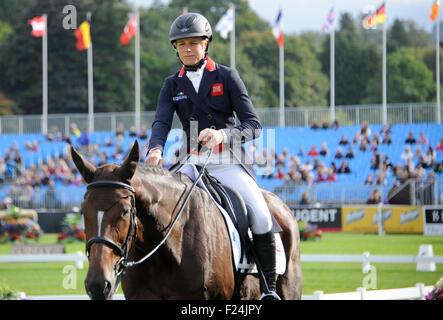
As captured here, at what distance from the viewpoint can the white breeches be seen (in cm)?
544

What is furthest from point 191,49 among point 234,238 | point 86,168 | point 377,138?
point 377,138

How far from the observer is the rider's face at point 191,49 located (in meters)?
5.45

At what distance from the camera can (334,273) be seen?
50.4ft

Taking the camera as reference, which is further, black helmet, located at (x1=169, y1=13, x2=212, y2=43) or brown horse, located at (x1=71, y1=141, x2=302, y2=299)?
black helmet, located at (x1=169, y1=13, x2=212, y2=43)

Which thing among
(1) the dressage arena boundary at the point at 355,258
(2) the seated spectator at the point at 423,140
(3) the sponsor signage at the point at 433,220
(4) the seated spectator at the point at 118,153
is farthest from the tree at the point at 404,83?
(1) the dressage arena boundary at the point at 355,258

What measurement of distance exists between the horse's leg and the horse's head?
2.07m

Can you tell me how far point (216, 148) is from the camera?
5605 mm

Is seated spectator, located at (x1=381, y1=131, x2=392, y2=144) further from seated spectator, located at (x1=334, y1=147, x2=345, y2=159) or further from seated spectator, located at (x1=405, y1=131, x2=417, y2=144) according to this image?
seated spectator, located at (x1=334, y1=147, x2=345, y2=159)

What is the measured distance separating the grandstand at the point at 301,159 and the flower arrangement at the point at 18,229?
5.37 metres

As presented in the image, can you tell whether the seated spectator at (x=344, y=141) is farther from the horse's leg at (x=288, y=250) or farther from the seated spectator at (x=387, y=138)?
the horse's leg at (x=288, y=250)

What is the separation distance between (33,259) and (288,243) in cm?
1007

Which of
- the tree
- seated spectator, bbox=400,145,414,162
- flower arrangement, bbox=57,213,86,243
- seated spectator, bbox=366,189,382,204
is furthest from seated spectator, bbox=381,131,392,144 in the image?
the tree

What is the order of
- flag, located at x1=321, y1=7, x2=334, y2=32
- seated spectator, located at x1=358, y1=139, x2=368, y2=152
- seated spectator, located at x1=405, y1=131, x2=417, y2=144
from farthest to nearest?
flag, located at x1=321, y1=7, x2=334, y2=32 → seated spectator, located at x1=358, y1=139, x2=368, y2=152 → seated spectator, located at x1=405, y1=131, x2=417, y2=144
